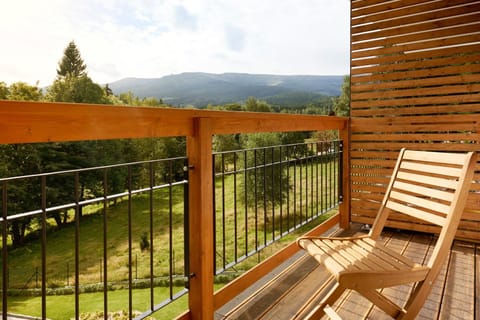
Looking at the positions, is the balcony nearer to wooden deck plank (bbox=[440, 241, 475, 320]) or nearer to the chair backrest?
wooden deck plank (bbox=[440, 241, 475, 320])

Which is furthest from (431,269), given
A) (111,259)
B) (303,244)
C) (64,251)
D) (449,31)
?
(64,251)

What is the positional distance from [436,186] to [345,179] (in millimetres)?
1758

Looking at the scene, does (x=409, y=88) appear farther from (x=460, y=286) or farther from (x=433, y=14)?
(x=460, y=286)

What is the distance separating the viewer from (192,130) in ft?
5.06

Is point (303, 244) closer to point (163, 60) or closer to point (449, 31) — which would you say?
point (449, 31)

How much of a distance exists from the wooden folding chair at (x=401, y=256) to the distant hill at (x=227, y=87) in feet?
89.2

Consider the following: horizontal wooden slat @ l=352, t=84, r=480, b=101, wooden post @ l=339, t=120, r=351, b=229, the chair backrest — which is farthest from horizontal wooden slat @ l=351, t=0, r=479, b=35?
the chair backrest

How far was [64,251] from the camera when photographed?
649 inches

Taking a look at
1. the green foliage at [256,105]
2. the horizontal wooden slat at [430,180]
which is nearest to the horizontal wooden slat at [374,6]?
the horizontal wooden slat at [430,180]

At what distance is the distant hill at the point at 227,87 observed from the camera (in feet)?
102

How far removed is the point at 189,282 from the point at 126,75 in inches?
1714

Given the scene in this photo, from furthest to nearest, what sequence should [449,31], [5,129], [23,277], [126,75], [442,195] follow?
[126,75], [23,277], [449,31], [442,195], [5,129]

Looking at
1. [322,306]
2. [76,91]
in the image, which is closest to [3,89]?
[76,91]

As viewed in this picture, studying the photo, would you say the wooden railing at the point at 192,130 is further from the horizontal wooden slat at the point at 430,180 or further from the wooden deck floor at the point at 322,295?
the horizontal wooden slat at the point at 430,180
